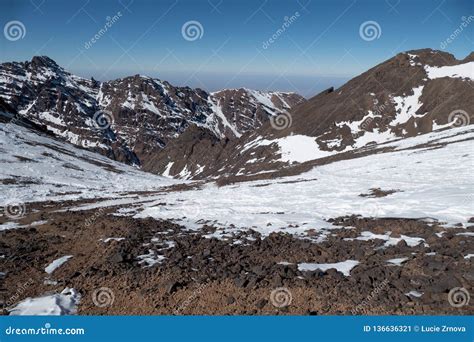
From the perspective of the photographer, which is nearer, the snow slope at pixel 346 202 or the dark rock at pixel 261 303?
the dark rock at pixel 261 303

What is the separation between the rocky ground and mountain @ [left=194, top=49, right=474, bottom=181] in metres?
75.5

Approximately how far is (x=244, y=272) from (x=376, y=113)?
118 meters

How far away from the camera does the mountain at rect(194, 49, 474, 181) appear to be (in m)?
99.2

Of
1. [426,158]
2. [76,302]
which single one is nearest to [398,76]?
[426,158]

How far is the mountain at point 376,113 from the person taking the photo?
99188mm

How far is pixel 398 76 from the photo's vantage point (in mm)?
128125

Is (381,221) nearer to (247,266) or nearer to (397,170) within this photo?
(247,266)

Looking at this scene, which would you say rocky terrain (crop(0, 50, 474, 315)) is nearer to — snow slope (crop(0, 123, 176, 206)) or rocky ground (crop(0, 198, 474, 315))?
rocky ground (crop(0, 198, 474, 315))

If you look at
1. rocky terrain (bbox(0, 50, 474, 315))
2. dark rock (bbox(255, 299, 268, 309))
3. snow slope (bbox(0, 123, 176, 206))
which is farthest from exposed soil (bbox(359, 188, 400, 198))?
snow slope (bbox(0, 123, 176, 206))

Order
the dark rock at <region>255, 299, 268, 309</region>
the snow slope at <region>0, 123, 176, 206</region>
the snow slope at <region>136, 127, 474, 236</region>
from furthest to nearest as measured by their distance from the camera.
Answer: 1. the snow slope at <region>0, 123, 176, 206</region>
2. the snow slope at <region>136, 127, 474, 236</region>
3. the dark rock at <region>255, 299, 268, 309</region>

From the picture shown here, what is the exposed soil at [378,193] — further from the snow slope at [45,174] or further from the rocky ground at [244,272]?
the snow slope at [45,174]

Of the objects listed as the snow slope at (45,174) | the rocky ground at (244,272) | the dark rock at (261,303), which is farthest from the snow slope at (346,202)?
the snow slope at (45,174)

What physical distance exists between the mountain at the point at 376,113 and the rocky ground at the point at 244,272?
7553cm

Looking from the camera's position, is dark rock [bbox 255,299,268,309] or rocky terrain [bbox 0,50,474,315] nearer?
dark rock [bbox 255,299,268,309]
